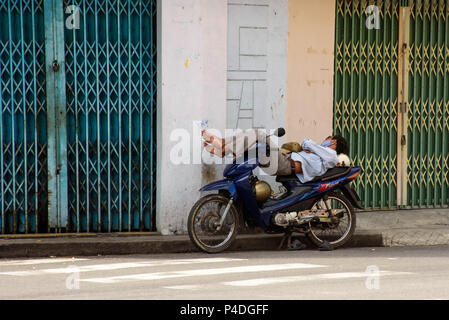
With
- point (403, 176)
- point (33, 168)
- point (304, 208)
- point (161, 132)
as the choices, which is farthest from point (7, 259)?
point (403, 176)

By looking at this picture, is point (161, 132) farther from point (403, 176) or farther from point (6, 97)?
point (403, 176)

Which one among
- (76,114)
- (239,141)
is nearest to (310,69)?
(239,141)

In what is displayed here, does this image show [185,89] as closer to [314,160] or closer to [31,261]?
[314,160]

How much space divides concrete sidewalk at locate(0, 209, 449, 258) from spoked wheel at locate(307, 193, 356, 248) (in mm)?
290

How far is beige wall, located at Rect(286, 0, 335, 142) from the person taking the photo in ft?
37.9

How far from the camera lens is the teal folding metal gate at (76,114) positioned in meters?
10.4

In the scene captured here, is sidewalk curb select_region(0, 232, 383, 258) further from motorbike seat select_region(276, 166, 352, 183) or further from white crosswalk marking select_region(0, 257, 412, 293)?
motorbike seat select_region(276, 166, 352, 183)

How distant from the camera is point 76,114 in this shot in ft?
34.8

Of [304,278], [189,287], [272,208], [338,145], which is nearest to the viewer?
[189,287]

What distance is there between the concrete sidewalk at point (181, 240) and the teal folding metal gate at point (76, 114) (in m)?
0.34

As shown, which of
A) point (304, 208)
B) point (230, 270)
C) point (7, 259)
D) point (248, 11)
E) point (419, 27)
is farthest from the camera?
point (419, 27)

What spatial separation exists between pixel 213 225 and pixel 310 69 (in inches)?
108

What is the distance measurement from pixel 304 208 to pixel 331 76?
220cm
